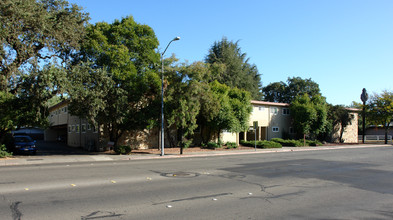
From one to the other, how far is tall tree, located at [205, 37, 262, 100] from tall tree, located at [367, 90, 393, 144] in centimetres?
2039

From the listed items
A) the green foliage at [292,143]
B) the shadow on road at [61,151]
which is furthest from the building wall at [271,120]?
the shadow on road at [61,151]

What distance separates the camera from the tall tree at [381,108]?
42.5 m

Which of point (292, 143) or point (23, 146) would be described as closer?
point (23, 146)

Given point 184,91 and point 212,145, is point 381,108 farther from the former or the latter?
point 184,91

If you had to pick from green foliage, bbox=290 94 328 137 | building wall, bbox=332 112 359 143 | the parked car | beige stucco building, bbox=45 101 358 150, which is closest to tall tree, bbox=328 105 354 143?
building wall, bbox=332 112 359 143

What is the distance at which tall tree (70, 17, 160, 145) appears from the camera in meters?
21.5

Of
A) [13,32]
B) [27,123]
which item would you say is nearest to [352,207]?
[13,32]

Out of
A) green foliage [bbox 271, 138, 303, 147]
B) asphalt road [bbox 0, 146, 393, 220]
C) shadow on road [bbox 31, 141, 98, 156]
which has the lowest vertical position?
shadow on road [bbox 31, 141, 98, 156]

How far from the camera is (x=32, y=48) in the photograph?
19.2 m

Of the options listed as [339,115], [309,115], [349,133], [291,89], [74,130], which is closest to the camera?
[74,130]

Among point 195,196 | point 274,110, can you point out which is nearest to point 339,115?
point 274,110

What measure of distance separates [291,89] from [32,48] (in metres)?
60.2

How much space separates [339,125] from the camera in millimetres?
44406

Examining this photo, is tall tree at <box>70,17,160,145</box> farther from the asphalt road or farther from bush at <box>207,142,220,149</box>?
the asphalt road
